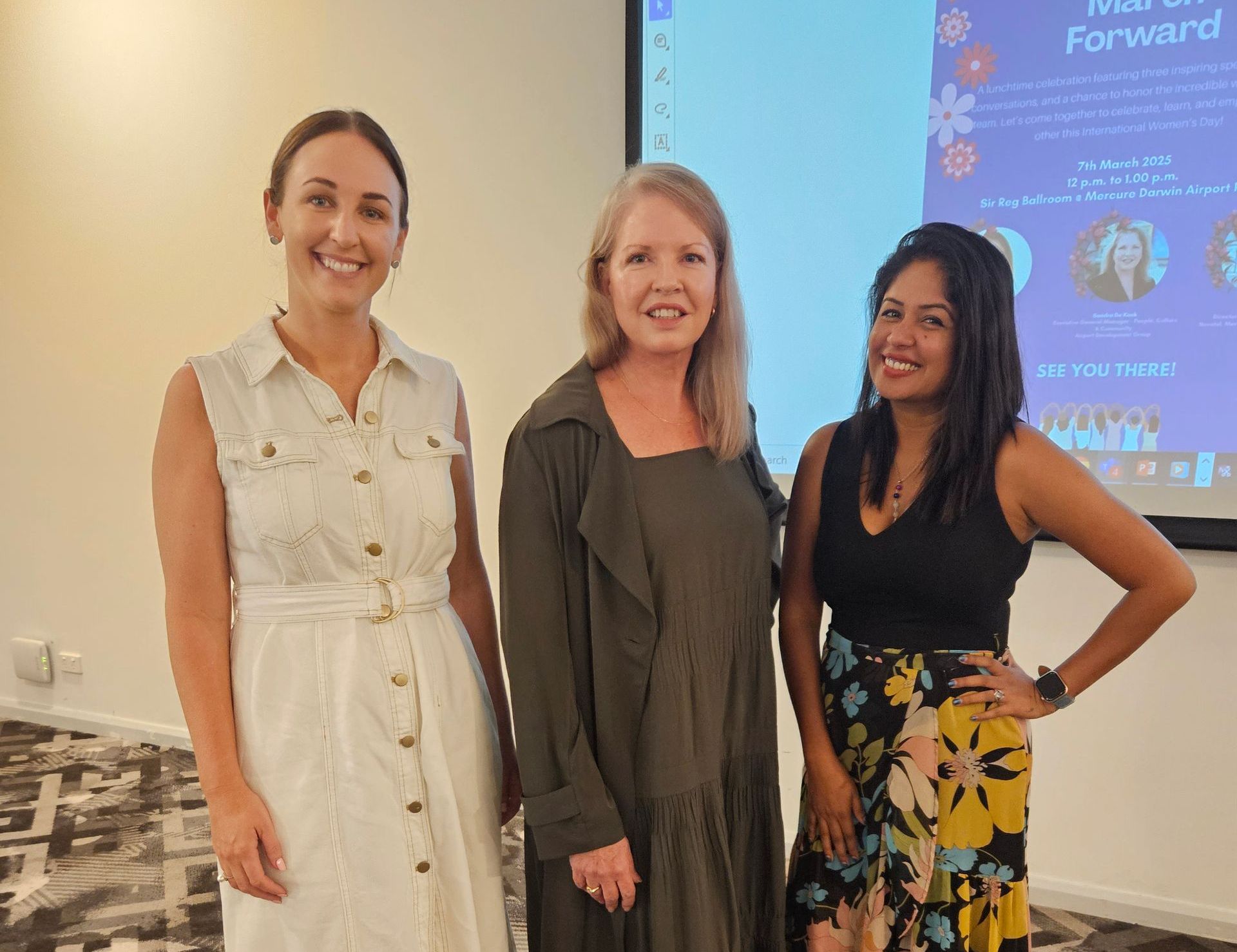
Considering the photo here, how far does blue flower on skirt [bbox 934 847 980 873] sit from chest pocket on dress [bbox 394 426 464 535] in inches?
34.6

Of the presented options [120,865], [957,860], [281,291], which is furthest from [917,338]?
[120,865]

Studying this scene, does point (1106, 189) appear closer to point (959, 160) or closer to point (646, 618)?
point (959, 160)

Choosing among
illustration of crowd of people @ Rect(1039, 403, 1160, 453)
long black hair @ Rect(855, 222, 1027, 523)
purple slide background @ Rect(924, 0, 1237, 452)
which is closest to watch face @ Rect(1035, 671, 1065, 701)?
long black hair @ Rect(855, 222, 1027, 523)

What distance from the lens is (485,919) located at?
1.25 meters

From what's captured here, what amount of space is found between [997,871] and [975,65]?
1.85 metres

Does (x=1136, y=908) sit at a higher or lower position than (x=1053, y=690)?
lower

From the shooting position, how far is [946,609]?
129cm

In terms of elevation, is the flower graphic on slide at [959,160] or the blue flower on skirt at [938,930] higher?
the flower graphic on slide at [959,160]


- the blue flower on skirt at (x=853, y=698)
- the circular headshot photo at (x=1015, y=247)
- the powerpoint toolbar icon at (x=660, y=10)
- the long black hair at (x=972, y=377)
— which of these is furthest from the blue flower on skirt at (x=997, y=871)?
the powerpoint toolbar icon at (x=660, y=10)

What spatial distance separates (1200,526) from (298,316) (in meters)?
2.08

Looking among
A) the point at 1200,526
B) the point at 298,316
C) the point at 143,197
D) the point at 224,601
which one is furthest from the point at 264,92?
the point at 1200,526

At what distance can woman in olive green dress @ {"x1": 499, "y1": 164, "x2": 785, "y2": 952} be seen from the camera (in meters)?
1.18

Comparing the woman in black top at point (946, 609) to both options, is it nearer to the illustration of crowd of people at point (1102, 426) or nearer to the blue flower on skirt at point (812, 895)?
the blue flower on skirt at point (812, 895)

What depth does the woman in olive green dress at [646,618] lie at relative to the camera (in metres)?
1.18
